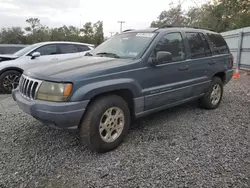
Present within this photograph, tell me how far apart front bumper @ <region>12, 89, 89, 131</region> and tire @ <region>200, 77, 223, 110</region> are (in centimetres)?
298

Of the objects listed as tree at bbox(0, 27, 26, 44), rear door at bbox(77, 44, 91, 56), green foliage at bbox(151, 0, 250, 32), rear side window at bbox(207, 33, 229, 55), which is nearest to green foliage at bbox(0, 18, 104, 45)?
tree at bbox(0, 27, 26, 44)

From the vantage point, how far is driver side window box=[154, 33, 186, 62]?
12.6ft

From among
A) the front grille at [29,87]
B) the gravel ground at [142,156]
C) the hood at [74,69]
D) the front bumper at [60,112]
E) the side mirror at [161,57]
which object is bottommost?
the gravel ground at [142,156]

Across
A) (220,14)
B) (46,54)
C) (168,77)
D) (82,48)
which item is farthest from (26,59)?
(220,14)

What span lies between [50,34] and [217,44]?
3672cm

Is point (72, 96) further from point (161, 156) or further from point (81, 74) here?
point (161, 156)

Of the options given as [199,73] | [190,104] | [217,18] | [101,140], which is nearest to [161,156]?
[101,140]

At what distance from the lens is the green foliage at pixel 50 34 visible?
120 feet

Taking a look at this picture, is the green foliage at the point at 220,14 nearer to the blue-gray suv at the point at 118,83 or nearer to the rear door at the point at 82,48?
the rear door at the point at 82,48

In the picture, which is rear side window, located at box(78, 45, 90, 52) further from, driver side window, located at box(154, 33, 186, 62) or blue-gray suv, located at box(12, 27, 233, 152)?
driver side window, located at box(154, 33, 186, 62)

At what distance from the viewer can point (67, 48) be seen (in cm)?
823

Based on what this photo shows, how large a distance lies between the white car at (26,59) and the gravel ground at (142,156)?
2.93 metres

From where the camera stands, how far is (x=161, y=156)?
10.1ft

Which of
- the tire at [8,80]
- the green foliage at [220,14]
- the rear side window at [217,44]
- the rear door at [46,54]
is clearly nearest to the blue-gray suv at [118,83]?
the rear side window at [217,44]
